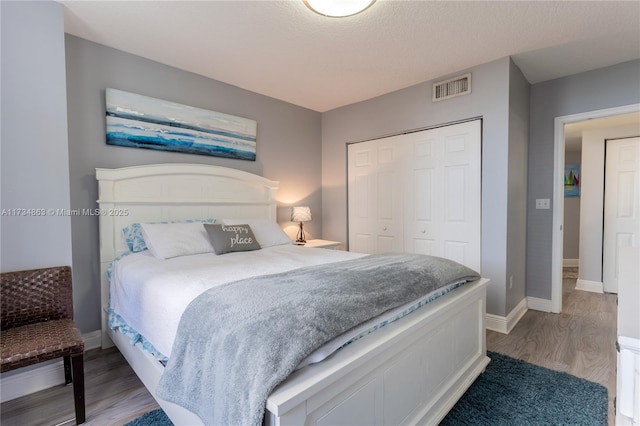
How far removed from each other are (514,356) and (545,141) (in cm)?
224

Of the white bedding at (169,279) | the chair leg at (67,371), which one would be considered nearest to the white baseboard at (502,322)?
the white bedding at (169,279)

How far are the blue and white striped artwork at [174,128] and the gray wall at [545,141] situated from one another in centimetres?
305

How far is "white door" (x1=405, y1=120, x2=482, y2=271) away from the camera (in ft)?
9.69

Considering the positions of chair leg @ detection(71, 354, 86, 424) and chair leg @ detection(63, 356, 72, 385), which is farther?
chair leg @ detection(63, 356, 72, 385)

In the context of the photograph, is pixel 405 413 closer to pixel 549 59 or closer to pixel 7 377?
pixel 7 377

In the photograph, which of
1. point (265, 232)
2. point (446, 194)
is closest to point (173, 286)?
point (265, 232)

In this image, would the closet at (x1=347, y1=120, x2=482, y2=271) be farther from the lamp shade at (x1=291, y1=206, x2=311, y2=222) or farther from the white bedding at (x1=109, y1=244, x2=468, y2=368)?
the white bedding at (x1=109, y1=244, x2=468, y2=368)

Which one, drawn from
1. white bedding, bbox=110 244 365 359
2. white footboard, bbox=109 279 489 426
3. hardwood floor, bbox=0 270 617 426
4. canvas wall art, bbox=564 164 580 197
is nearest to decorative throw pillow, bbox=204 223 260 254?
white bedding, bbox=110 244 365 359

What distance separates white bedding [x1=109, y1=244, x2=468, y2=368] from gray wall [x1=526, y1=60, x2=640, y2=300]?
2.04 m

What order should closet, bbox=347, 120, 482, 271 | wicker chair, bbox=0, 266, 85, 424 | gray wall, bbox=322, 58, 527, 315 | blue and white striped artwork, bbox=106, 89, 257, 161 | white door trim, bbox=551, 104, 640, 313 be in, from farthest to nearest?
white door trim, bbox=551, 104, 640, 313 < closet, bbox=347, 120, 482, 271 < gray wall, bbox=322, 58, 527, 315 < blue and white striped artwork, bbox=106, 89, 257, 161 < wicker chair, bbox=0, 266, 85, 424

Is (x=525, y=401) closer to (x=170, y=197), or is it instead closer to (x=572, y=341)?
(x=572, y=341)

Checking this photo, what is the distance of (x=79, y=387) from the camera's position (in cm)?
157

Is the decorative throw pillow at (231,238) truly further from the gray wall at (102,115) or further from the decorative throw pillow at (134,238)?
the gray wall at (102,115)

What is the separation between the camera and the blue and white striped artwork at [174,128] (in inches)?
100
